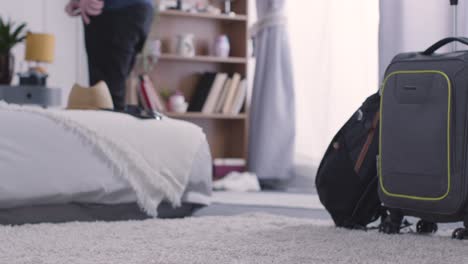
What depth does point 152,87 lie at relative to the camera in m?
4.27

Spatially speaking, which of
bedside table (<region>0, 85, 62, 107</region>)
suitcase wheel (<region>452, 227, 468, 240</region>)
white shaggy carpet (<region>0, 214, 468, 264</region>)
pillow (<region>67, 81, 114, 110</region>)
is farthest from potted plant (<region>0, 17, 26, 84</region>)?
suitcase wheel (<region>452, 227, 468, 240</region>)

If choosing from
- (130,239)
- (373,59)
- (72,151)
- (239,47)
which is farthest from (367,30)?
(130,239)

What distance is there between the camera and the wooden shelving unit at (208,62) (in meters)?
4.45

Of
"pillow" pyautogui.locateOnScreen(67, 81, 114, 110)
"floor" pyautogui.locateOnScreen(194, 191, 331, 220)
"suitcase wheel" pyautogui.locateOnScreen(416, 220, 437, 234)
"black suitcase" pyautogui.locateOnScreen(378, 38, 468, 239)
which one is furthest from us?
"floor" pyautogui.locateOnScreen(194, 191, 331, 220)

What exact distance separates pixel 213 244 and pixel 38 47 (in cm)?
260

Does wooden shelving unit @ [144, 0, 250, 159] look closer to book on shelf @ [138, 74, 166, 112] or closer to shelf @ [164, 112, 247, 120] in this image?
shelf @ [164, 112, 247, 120]

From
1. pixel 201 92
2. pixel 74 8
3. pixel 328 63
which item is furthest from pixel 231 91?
pixel 74 8

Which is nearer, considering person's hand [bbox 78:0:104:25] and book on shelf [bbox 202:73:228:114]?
person's hand [bbox 78:0:104:25]

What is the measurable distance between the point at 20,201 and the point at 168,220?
0.43 metres

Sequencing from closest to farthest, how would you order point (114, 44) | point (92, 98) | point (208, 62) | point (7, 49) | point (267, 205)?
1. point (92, 98)
2. point (114, 44)
3. point (267, 205)
4. point (7, 49)
5. point (208, 62)

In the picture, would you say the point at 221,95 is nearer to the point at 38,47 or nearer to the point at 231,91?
the point at 231,91

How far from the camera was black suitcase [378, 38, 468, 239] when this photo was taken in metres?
1.78

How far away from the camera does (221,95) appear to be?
4461 millimetres

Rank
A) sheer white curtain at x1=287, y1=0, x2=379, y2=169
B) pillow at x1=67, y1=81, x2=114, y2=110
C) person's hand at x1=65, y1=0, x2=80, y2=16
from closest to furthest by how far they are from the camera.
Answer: pillow at x1=67, y1=81, x2=114, y2=110, person's hand at x1=65, y1=0, x2=80, y2=16, sheer white curtain at x1=287, y1=0, x2=379, y2=169
